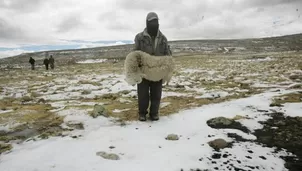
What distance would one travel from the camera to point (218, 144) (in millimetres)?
4156

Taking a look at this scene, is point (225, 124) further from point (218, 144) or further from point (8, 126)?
point (8, 126)

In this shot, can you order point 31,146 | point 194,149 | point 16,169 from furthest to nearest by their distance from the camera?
1. point 31,146
2. point 194,149
3. point 16,169

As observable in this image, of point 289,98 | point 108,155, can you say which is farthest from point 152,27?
point 289,98

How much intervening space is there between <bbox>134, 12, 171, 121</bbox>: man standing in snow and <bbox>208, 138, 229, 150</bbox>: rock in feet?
5.01

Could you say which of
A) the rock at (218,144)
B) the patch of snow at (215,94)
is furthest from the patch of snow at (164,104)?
the rock at (218,144)

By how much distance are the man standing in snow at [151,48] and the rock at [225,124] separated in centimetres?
104

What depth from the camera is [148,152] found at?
3.88m

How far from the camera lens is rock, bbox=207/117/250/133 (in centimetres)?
497

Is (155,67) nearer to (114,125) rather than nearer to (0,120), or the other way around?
(114,125)

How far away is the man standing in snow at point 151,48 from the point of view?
5.19 meters

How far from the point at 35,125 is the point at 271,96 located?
5455 millimetres

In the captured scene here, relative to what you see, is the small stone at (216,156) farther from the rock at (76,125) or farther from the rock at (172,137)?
the rock at (76,125)

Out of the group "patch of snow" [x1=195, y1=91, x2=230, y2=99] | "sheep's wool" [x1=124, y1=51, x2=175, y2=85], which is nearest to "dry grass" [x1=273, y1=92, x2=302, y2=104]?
"patch of snow" [x1=195, y1=91, x2=230, y2=99]

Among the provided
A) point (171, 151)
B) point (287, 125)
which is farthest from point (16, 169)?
point (287, 125)
